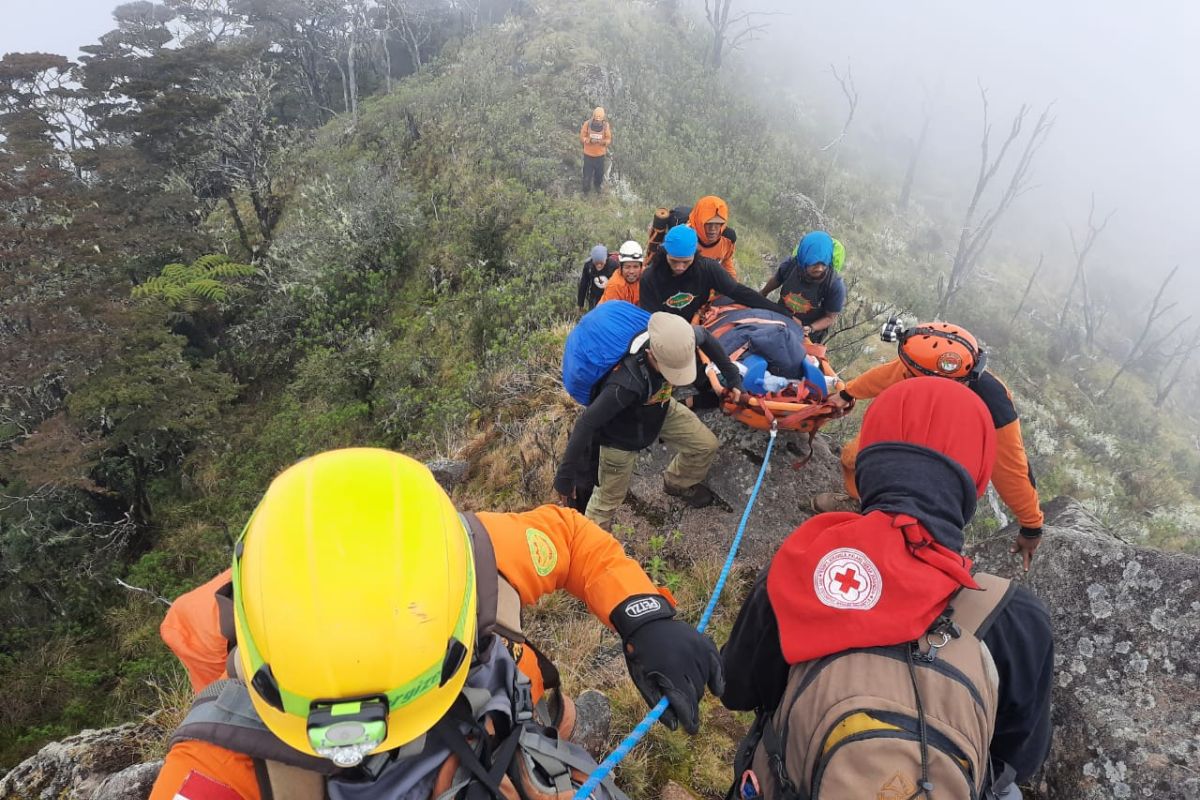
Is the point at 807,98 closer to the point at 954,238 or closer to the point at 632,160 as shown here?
the point at 954,238

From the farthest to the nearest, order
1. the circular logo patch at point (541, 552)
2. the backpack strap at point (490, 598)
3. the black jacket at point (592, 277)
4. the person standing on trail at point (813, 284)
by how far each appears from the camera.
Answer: the black jacket at point (592, 277), the person standing on trail at point (813, 284), the circular logo patch at point (541, 552), the backpack strap at point (490, 598)

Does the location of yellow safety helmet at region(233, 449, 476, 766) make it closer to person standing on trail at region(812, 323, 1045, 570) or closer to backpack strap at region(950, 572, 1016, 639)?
backpack strap at region(950, 572, 1016, 639)

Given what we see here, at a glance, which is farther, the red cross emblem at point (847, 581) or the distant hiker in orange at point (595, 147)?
the distant hiker in orange at point (595, 147)

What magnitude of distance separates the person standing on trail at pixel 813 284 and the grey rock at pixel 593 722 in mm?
4101

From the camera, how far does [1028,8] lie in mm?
70500

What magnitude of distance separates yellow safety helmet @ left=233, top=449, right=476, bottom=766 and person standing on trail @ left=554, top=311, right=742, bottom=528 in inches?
85.6

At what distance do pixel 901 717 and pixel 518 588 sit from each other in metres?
1.18

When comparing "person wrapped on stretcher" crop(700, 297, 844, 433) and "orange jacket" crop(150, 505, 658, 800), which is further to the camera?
"person wrapped on stretcher" crop(700, 297, 844, 433)

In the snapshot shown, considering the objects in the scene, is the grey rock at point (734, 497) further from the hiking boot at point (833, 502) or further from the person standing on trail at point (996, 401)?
the person standing on trail at point (996, 401)

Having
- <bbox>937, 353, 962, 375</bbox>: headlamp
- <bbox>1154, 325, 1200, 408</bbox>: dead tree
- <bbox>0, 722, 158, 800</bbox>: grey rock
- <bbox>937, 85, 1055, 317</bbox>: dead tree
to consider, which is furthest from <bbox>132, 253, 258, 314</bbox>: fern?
<bbox>1154, 325, 1200, 408</bbox>: dead tree

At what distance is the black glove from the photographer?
1.92 meters

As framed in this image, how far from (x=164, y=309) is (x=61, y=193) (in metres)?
2.89

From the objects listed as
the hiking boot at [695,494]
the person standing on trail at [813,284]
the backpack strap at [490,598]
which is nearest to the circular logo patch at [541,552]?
the backpack strap at [490,598]

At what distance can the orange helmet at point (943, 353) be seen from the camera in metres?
3.23
